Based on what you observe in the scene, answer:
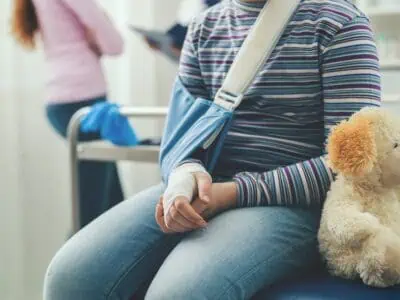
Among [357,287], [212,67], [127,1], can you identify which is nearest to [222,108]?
[212,67]

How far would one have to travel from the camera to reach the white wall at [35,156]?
73.6 inches

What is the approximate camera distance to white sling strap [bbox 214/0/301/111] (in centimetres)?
90

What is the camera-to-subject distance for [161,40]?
1753 millimetres

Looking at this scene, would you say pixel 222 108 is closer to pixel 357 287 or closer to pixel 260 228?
pixel 260 228

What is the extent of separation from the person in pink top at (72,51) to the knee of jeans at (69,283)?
86 cm

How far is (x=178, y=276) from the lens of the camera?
0.77 m

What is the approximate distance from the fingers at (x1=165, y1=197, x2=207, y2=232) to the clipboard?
3.23 ft

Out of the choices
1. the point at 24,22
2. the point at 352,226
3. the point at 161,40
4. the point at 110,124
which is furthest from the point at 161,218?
the point at 24,22

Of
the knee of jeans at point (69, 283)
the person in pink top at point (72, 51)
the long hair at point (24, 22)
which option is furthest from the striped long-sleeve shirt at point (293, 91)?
the long hair at point (24, 22)

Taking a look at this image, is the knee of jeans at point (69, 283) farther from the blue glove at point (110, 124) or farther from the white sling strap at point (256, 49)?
the blue glove at point (110, 124)

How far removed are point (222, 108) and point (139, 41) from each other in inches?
53.8

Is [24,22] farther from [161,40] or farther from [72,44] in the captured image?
[161,40]

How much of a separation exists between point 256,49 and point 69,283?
45 centimetres

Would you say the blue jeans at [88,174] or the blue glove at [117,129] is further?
the blue jeans at [88,174]
